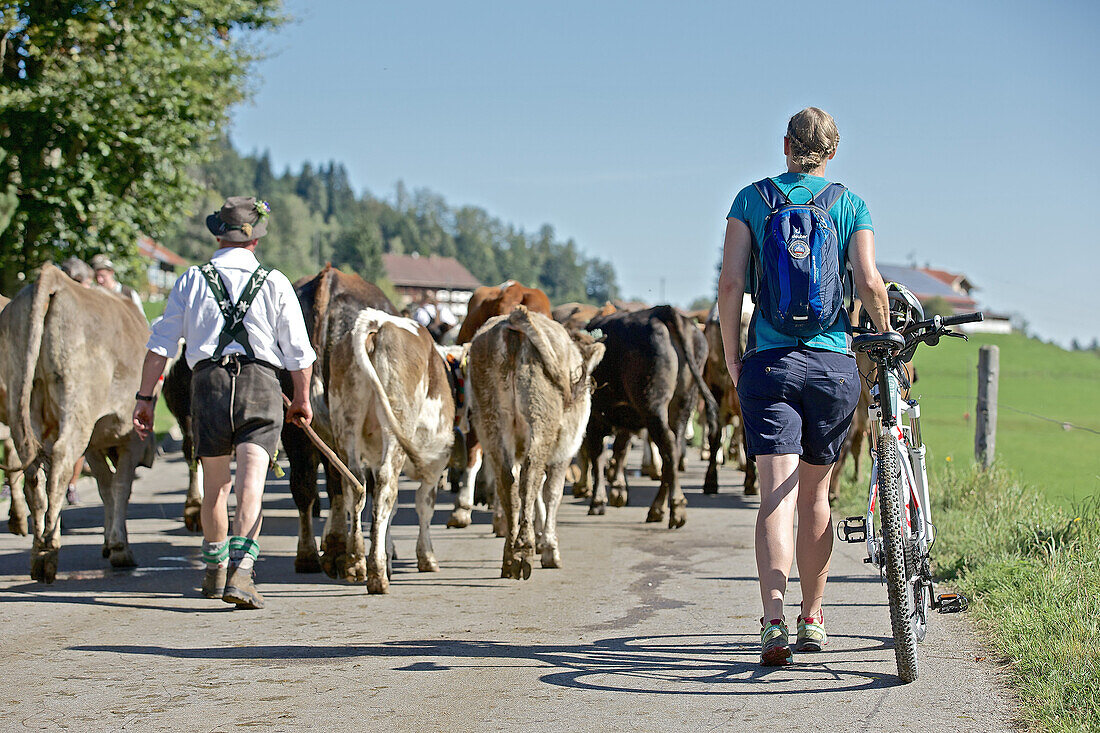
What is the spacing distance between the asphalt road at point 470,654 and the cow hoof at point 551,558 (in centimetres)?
7

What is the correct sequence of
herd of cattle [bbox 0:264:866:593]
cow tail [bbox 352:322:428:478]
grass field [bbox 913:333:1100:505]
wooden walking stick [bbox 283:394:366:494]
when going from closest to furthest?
wooden walking stick [bbox 283:394:366:494]
cow tail [bbox 352:322:428:478]
herd of cattle [bbox 0:264:866:593]
grass field [bbox 913:333:1100:505]

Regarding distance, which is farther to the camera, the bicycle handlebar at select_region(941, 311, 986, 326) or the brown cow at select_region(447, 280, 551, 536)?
the brown cow at select_region(447, 280, 551, 536)

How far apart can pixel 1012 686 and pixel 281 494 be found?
32.8 ft

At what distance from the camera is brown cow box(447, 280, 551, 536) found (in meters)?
10.4

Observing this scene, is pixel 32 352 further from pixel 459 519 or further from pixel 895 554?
pixel 895 554

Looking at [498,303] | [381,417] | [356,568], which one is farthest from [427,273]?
[356,568]

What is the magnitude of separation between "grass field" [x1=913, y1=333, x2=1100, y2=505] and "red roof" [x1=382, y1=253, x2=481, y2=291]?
9251 cm

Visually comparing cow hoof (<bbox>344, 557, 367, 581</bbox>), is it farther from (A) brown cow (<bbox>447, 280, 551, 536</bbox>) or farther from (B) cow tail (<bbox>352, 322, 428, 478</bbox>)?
(A) brown cow (<bbox>447, 280, 551, 536</bbox>)

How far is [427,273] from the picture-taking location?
6093 inches

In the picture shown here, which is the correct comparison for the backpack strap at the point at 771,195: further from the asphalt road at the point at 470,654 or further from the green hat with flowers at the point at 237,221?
the green hat with flowers at the point at 237,221

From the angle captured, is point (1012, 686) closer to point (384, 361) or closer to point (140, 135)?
point (384, 361)

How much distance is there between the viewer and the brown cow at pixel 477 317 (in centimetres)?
1035

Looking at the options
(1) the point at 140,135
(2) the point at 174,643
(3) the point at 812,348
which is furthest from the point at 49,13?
(3) the point at 812,348

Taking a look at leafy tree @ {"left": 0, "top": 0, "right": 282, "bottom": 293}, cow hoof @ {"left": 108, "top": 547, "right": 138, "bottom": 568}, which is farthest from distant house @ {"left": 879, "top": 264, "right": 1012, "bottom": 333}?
cow hoof @ {"left": 108, "top": 547, "right": 138, "bottom": 568}
